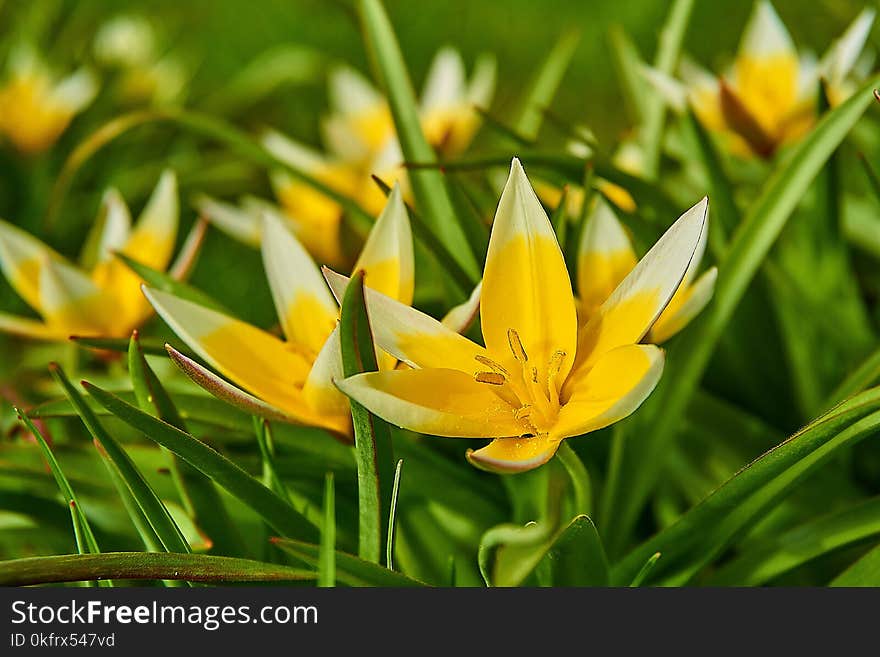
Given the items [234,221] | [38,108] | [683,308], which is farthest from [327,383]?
[38,108]

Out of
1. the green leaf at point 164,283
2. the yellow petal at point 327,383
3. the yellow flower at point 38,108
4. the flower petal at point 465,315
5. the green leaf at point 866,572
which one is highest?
the yellow flower at point 38,108

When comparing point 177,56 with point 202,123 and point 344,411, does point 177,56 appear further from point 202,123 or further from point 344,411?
point 344,411

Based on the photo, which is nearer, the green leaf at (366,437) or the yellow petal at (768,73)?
the green leaf at (366,437)

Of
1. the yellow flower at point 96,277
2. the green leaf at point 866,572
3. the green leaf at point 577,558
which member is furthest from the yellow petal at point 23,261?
the green leaf at point 866,572

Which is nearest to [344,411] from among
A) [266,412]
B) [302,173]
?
[266,412]

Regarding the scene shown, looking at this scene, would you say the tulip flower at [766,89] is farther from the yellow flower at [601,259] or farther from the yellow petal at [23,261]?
the yellow petal at [23,261]

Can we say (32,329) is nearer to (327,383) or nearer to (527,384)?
(327,383)

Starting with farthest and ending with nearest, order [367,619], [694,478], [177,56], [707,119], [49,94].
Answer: [177,56] → [49,94] → [707,119] → [694,478] → [367,619]
